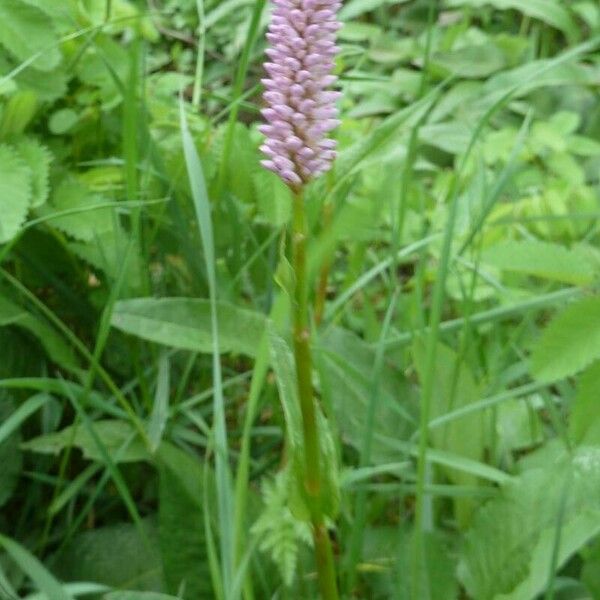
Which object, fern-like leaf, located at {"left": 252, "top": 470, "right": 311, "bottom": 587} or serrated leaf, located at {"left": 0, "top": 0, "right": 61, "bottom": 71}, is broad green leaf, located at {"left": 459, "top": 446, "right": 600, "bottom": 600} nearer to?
fern-like leaf, located at {"left": 252, "top": 470, "right": 311, "bottom": 587}

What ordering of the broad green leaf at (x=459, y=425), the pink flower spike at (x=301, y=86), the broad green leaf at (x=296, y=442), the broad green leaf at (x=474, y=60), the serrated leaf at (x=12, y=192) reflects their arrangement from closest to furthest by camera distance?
1. the pink flower spike at (x=301, y=86)
2. the broad green leaf at (x=296, y=442)
3. the serrated leaf at (x=12, y=192)
4. the broad green leaf at (x=459, y=425)
5. the broad green leaf at (x=474, y=60)

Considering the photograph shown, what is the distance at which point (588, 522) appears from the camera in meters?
1.01

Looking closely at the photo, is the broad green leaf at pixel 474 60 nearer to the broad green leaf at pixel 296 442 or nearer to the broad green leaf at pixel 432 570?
the broad green leaf at pixel 432 570

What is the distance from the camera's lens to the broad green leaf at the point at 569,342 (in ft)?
3.51

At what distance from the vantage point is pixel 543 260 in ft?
4.05

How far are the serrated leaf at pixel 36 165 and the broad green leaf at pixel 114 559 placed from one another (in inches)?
16.7

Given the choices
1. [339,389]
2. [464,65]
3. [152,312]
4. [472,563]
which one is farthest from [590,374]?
[464,65]

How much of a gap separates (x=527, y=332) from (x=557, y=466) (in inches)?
21.5

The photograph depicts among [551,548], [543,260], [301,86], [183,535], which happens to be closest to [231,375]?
[183,535]

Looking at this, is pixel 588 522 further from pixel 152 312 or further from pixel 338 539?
pixel 152 312

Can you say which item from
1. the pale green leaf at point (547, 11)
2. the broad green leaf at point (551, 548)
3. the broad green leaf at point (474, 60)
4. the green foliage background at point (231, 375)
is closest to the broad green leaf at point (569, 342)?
the green foliage background at point (231, 375)

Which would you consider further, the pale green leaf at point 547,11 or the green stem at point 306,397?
the pale green leaf at point 547,11

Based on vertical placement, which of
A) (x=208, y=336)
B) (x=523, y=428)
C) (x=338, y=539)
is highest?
(x=208, y=336)

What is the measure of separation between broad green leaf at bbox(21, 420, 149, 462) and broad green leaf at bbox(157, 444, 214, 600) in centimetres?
8
